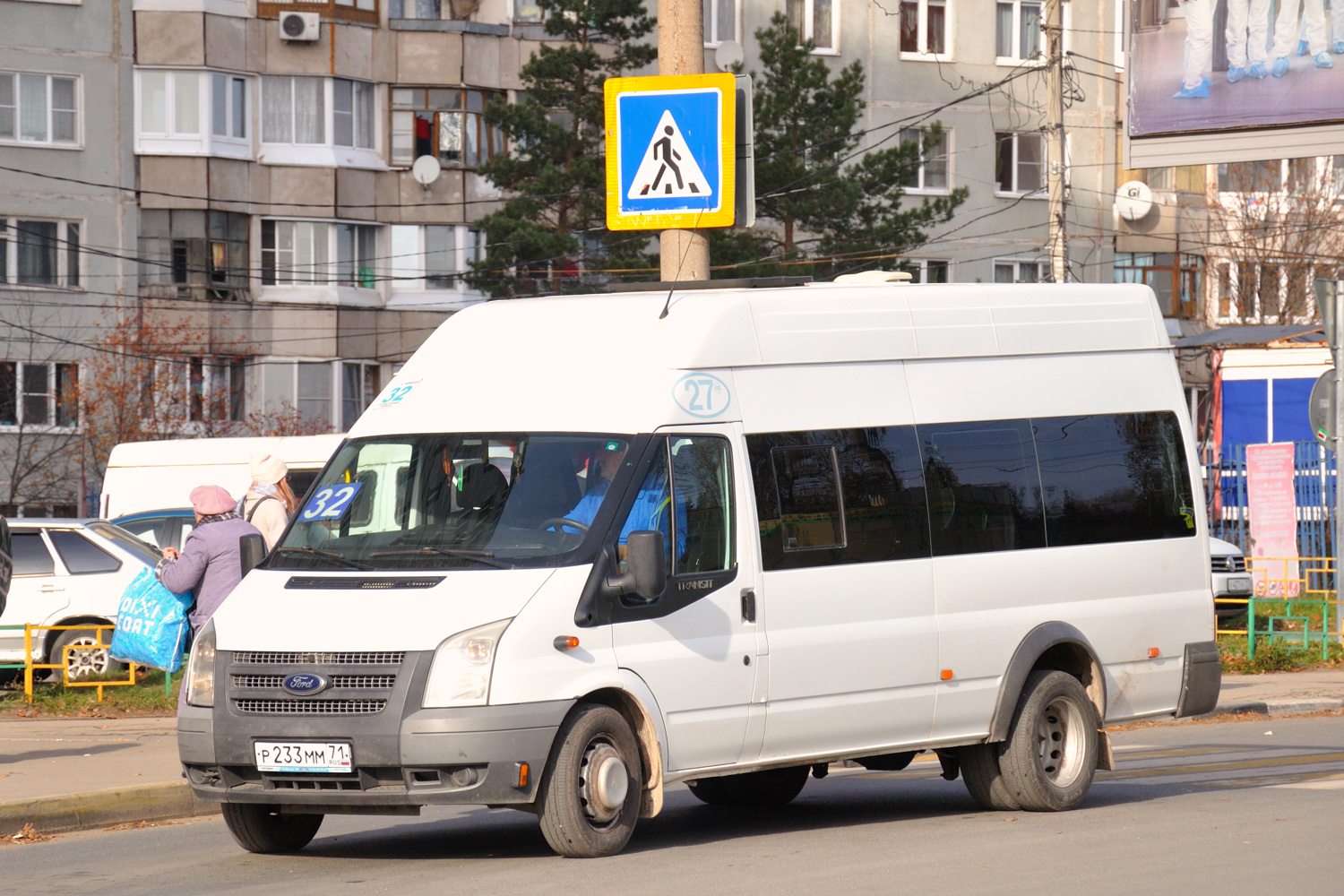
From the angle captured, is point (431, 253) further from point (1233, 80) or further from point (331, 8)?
point (1233, 80)

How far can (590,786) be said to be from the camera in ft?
27.9

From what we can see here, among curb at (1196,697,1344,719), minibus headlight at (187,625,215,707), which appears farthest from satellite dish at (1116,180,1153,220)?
minibus headlight at (187,625,215,707)

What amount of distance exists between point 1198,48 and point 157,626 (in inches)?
707

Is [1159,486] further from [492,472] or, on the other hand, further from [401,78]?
[401,78]

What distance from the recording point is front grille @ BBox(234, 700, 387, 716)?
8188 mm

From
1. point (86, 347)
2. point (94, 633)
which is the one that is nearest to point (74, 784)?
point (94, 633)

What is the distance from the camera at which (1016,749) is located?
1034cm

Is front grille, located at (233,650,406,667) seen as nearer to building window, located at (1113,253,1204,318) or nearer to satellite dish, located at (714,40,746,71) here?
satellite dish, located at (714,40,746,71)

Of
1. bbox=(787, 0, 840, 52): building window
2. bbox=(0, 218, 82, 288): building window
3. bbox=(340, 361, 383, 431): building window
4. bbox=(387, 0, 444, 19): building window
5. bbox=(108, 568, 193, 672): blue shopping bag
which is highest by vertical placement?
bbox=(787, 0, 840, 52): building window

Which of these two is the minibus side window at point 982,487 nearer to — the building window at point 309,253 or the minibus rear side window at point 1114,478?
the minibus rear side window at point 1114,478

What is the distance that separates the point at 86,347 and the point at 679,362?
38.4 m

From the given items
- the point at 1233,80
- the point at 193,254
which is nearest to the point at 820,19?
the point at 193,254

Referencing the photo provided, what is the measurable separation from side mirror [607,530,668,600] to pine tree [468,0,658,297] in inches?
1390

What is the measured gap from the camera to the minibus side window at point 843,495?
9367 millimetres
